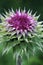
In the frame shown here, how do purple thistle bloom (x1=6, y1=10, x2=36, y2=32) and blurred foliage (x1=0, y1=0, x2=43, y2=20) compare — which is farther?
blurred foliage (x1=0, y1=0, x2=43, y2=20)

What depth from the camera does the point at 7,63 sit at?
154 inches

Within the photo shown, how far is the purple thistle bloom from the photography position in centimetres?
260

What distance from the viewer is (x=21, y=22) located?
103 inches

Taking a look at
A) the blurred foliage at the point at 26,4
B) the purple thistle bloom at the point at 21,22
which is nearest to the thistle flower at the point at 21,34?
the purple thistle bloom at the point at 21,22

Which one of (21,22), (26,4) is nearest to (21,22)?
(21,22)

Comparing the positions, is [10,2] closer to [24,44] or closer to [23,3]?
[23,3]

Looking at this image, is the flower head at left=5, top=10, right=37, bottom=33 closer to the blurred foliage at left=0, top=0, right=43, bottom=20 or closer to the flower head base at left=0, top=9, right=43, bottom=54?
the flower head base at left=0, top=9, right=43, bottom=54

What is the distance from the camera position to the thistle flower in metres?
2.56

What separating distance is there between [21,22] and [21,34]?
11 cm

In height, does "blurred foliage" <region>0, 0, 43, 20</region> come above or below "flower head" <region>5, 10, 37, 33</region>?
below

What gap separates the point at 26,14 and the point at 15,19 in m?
0.12

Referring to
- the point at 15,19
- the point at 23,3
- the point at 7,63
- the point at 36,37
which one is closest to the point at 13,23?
the point at 15,19

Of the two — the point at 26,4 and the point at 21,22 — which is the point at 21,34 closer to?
the point at 21,22

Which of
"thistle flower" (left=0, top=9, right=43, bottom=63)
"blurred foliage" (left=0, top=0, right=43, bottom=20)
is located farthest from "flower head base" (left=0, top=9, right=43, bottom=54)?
"blurred foliage" (left=0, top=0, right=43, bottom=20)
